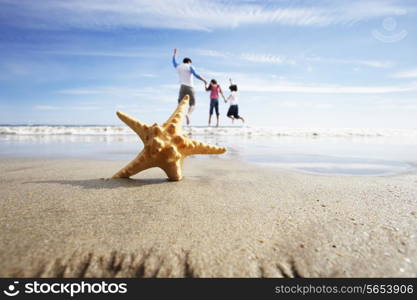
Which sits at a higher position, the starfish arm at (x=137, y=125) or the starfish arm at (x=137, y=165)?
the starfish arm at (x=137, y=125)

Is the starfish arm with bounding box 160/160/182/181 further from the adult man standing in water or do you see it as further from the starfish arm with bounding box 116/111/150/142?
the adult man standing in water

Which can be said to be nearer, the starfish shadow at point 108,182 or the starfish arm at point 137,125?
the starfish shadow at point 108,182

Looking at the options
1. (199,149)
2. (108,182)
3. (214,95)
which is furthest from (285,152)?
(214,95)

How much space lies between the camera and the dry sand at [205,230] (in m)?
1.18

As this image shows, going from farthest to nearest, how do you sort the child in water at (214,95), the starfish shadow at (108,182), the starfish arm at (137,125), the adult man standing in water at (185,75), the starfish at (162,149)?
the child in water at (214,95), the adult man standing in water at (185,75), the starfish arm at (137,125), the starfish at (162,149), the starfish shadow at (108,182)

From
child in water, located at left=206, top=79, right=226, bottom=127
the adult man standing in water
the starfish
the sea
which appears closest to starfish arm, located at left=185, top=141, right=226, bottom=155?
the starfish

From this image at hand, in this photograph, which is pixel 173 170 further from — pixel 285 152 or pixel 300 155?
pixel 285 152

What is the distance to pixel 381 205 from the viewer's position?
6.49ft

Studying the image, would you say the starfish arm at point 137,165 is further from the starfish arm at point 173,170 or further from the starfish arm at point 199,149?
the starfish arm at point 199,149

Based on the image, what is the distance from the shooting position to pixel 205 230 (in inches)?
58.3

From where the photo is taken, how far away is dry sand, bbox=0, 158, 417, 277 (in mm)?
1176

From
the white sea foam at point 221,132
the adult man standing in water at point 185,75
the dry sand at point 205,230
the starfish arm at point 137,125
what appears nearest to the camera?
the dry sand at point 205,230


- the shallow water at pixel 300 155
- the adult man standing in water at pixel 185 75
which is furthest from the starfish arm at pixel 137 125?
the adult man standing in water at pixel 185 75

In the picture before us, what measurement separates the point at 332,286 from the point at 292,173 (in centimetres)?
224
